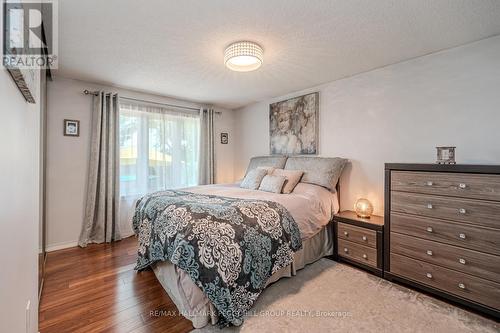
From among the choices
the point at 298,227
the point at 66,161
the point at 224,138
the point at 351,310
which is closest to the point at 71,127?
the point at 66,161

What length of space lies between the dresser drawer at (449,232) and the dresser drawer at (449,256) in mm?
44

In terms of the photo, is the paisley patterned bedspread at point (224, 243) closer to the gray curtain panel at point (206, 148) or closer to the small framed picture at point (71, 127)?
the small framed picture at point (71, 127)

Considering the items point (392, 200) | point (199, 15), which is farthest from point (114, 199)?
point (392, 200)

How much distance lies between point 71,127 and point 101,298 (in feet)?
7.73

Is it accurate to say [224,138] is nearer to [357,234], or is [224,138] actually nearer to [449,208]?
[357,234]

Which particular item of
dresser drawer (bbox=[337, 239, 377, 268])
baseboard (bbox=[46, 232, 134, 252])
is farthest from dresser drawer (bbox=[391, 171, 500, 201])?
baseboard (bbox=[46, 232, 134, 252])

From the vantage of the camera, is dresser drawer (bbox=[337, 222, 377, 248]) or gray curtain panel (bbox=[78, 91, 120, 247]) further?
gray curtain panel (bbox=[78, 91, 120, 247])

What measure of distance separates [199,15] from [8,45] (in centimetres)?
140

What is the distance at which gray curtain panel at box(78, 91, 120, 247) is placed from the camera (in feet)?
10.7

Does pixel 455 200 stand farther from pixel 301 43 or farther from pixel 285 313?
pixel 301 43

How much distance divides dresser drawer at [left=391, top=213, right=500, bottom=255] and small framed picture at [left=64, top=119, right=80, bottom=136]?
4036 millimetres

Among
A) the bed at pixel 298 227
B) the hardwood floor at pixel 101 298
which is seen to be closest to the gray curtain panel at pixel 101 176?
the hardwood floor at pixel 101 298

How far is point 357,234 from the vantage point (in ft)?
8.41

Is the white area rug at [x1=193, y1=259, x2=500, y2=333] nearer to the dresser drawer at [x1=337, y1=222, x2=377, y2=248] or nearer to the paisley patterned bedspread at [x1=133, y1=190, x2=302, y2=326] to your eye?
the paisley patterned bedspread at [x1=133, y1=190, x2=302, y2=326]
